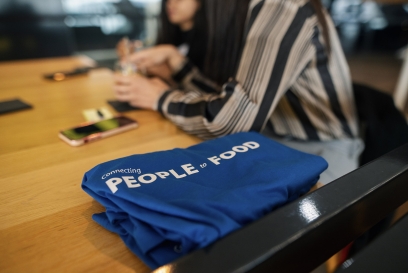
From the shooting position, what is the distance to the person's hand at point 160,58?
1.08m

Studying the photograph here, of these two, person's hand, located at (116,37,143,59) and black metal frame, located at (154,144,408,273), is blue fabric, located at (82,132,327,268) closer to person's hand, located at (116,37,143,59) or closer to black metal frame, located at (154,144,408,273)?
black metal frame, located at (154,144,408,273)

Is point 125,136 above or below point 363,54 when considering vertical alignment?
above

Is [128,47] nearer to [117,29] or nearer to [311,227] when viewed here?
[311,227]

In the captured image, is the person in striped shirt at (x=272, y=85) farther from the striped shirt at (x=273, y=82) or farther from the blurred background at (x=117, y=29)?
the blurred background at (x=117, y=29)

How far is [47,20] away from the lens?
178cm

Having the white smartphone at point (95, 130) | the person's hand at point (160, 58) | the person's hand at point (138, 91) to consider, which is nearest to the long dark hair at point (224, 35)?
the person's hand at point (160, 58)

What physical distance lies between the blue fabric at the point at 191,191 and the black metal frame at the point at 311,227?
0.03m

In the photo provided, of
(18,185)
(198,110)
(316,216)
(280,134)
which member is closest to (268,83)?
(198,110)

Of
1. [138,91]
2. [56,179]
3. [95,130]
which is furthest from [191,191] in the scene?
[138,91]

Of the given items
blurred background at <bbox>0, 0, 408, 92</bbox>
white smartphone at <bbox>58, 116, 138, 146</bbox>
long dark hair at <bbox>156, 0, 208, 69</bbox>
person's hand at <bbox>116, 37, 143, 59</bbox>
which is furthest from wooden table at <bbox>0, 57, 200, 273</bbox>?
blurred background at <bbox>0, 0, 408, 92</bbox>

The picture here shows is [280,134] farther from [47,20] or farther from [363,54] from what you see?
[363,54]

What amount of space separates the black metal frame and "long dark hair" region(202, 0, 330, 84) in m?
0.63

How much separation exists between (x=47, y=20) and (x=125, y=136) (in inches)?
60.5

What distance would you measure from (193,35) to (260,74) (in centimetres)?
69
